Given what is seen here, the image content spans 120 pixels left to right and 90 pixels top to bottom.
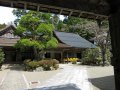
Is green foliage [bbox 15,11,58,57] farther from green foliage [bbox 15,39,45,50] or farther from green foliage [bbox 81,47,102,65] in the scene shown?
green foliage [bbox 81,47,102,65]

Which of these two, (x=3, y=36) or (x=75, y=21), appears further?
(x=75, y=21)

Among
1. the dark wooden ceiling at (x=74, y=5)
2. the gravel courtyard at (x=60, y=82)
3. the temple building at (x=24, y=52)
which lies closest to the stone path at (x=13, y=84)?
the gravel courtyard at (x=60, y=82)

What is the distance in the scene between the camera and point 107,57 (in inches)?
970

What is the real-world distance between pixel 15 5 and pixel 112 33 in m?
2.27

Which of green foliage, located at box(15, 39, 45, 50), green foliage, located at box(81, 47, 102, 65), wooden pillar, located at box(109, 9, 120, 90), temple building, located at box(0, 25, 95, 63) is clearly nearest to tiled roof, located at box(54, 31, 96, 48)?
temple building, located at box(0, 25, 95, 63)

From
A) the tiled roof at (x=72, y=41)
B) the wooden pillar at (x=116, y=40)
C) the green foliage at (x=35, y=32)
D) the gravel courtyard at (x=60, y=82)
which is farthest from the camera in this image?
the tiled roof at (x=72, y=41)

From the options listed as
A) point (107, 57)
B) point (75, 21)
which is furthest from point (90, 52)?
point (75, 21)

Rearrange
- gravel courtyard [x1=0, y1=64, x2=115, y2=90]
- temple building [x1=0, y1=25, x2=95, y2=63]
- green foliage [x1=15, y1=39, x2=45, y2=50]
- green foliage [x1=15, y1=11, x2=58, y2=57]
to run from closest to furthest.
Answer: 1. gravel courtyard [x1=0, y1=64, x2=115, y2=90]
2. green foliage [x1=15, y1=39, x2=45, y2=50]
3. green foliage [x1=15, y1=11, x2=58, y2=57]
4. temple building [x1=0, y1=25, x2=95, y2=63]

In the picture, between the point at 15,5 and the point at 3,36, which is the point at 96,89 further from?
the point at 3,36

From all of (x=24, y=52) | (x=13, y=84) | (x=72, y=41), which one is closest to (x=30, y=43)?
(x=24, y=52)

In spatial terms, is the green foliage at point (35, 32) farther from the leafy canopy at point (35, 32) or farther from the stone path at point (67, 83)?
the stone path at point (67, 83)

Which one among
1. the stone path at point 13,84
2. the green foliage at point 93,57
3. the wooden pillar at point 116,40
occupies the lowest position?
the stone path at point 13,84

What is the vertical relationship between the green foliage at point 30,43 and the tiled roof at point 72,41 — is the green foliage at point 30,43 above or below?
below

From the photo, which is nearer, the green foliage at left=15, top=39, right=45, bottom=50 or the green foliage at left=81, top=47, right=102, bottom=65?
the green foliage at left=15, top=39, right=45, bottom=50
